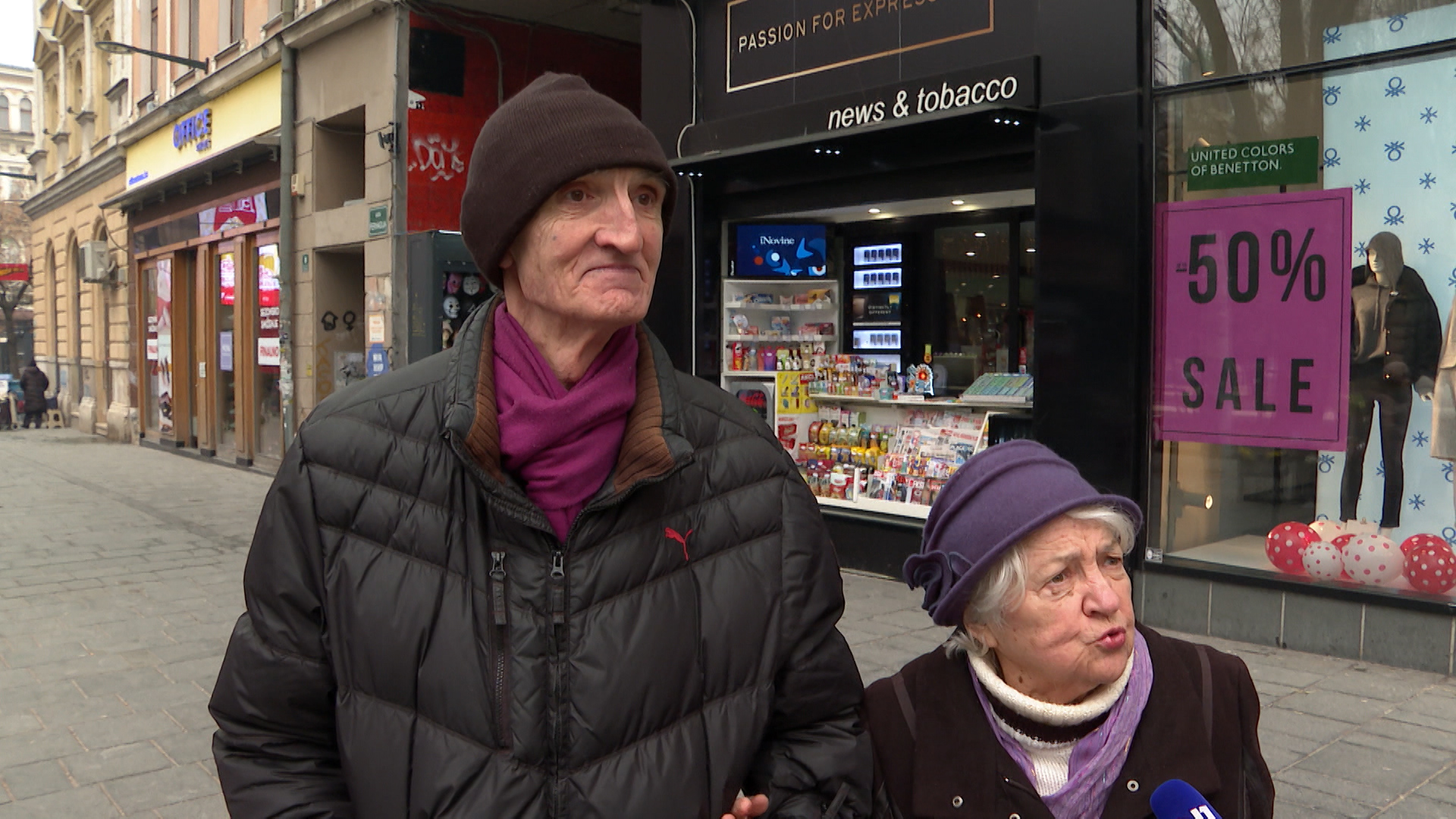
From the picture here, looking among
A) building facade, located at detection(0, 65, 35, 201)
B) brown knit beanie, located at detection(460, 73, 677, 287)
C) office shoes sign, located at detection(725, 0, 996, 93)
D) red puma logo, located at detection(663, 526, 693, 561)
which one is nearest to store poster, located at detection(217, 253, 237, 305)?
office shoes sign, located at detection(725, 0, 996, 93)

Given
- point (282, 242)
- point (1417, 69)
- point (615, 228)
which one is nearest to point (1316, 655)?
point (1417, 69)

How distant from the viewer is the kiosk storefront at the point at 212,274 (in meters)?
16.8

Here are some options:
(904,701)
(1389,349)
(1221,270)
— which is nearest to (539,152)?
(904,701)

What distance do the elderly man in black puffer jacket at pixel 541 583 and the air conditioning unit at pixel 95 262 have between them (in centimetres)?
2483

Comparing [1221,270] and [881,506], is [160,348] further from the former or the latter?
[1221,270]

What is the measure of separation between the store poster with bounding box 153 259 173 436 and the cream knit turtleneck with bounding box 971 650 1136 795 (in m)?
21.6

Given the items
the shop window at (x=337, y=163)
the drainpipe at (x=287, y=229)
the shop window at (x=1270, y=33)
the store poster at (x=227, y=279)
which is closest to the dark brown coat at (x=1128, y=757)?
the shop window at (x=1270, y=33)

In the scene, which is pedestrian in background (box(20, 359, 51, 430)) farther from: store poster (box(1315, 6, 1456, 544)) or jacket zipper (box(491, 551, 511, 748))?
jacket zipper (box(491, 551, 511, 748))

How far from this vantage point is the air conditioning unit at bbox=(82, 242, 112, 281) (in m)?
23.2

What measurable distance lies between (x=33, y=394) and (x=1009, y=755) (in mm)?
31515

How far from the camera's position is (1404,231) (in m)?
6.06

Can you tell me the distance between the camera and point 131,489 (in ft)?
47.9

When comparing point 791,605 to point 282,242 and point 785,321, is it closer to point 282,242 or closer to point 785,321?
point 785,321

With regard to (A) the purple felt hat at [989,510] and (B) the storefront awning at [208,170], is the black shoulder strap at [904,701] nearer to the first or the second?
(A) the purple felt hat at [989,510]
